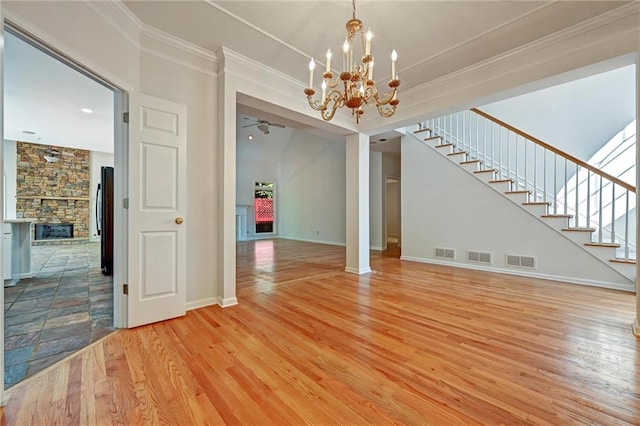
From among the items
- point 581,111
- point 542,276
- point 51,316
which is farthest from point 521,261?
point 51,316

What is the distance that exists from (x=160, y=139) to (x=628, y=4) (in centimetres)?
417

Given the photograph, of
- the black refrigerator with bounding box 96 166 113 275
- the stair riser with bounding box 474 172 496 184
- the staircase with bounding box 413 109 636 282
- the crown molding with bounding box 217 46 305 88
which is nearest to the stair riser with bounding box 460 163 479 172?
the staircase with bounding box 413 109 636 282

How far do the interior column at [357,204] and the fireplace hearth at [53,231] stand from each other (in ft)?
29.5

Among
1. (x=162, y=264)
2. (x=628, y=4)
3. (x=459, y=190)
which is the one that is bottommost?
(x=162, y=264)

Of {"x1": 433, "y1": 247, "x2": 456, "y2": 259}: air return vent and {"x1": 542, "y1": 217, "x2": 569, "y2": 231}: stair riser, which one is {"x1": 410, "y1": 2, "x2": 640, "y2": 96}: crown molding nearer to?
{"x1": 542, "y1": 217, "x2": 569, "y2": 231}: stair riser

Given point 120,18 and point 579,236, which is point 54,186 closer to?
point 120,18

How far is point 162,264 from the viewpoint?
2.45 m

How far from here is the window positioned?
10195 millimetres

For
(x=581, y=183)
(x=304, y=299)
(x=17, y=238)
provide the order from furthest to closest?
(x=581, y=183) < (x=17, y=238) < (x=304, y=299)

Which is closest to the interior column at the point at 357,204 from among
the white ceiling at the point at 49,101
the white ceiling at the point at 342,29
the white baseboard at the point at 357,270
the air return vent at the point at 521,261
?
the white baseboard at the point at 357,270

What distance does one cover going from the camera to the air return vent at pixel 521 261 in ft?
13.5

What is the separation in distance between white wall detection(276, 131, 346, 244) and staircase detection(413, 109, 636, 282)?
129 inches

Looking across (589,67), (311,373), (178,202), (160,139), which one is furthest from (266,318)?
(589,67)

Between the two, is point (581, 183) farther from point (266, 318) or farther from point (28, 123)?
point (28, 123)
